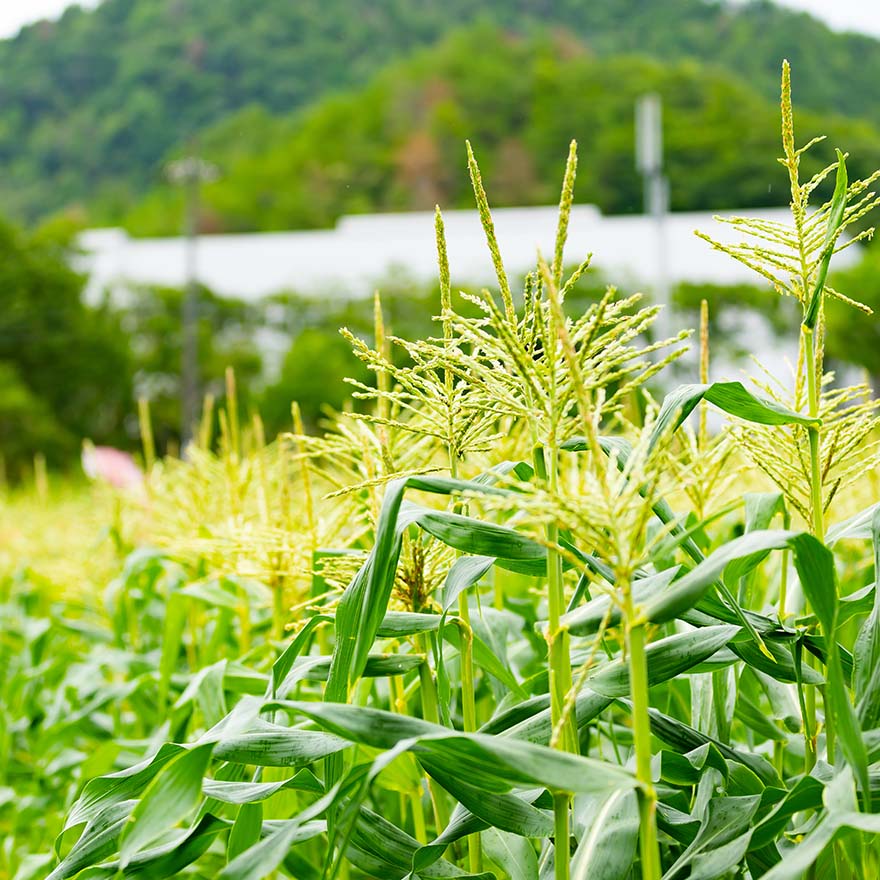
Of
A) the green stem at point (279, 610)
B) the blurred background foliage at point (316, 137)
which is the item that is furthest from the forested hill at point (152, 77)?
the green stem at point (279, 610)

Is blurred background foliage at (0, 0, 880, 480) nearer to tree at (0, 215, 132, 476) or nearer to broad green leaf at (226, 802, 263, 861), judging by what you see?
tree at (0, 215, 132, 476)

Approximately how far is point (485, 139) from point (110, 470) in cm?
1559

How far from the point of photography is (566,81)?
16844 mm

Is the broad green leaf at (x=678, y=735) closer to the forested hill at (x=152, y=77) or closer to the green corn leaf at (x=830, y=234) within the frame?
the green corn leaf at (x=830, y=234)

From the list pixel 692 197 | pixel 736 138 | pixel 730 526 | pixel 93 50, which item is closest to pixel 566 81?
pixel 692 197

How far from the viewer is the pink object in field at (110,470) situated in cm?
223

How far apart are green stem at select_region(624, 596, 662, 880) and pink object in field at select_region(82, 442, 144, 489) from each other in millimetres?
1661

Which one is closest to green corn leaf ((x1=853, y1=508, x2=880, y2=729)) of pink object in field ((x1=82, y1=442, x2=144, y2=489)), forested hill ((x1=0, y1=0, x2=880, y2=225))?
pink object in field ((x1=82, y1=442, x2=144, y2=489))

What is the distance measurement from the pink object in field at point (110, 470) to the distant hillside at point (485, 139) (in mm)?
9027

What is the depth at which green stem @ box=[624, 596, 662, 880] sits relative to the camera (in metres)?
0.49

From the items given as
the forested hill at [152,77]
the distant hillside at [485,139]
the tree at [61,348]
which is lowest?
the tree at [61,348]

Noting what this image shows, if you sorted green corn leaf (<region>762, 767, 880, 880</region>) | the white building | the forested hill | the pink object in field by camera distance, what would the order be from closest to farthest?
green corn leaf (<region>762, 767, 880, 880</region>), the pink object in field, the white building, the forested hill

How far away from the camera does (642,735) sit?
0.49 meters

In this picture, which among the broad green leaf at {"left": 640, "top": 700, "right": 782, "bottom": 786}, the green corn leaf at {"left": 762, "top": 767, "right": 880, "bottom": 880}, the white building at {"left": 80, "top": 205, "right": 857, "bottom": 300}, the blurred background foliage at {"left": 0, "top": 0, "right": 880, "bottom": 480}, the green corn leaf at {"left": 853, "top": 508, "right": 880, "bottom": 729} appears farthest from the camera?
the white building at {"left": 80, "top": 205, "right": 857, "bottom": 300}
